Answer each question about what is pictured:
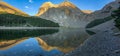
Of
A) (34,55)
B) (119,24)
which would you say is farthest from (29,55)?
(119,24)

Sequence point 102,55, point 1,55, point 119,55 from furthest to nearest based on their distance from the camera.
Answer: point 1,55 → point 102,55 → point 119,55

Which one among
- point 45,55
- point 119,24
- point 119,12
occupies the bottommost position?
point 45,55

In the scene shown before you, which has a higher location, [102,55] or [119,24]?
[119,24]

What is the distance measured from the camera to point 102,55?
26875 millimetres

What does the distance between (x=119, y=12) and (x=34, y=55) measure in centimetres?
3555

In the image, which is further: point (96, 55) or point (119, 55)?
point (96, 55)

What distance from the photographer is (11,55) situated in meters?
35.1

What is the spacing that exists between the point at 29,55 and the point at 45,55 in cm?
309

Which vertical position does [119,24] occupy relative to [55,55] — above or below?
above

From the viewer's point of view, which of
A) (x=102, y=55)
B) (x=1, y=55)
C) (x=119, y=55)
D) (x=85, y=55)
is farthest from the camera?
(x=1, y=55)

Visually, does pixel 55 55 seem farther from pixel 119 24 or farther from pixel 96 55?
pixel 119 24

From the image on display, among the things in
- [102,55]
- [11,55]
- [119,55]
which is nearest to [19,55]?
[11,55]

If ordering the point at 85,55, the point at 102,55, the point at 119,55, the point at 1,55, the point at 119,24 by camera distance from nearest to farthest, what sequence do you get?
the point at 119,55
the point at 102,55
the point at 85,55
the point at 1,55
the point at 119,24

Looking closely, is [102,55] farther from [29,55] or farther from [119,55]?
[29,55]
